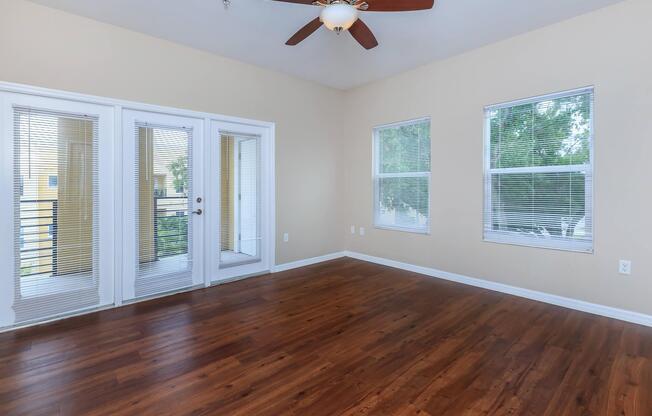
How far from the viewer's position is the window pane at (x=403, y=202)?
434 centimetres

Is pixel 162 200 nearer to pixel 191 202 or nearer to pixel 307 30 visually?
pixel 191 202

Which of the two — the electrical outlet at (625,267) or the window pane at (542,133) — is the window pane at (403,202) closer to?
the window pane at (542,133)

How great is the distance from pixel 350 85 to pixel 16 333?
4.72 m

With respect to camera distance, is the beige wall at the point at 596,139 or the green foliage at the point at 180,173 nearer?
the beige wall at the point at 596,139

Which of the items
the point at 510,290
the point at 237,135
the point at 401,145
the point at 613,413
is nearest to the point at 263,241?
the point at 237,135

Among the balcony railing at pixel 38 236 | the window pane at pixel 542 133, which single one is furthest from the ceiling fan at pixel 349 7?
the balcony railing at pixel 38 236

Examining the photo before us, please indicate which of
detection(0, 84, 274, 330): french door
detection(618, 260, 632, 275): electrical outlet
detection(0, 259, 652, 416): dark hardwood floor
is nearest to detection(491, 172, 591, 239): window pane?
detection(618, 260, 632, 275): electrical outlet

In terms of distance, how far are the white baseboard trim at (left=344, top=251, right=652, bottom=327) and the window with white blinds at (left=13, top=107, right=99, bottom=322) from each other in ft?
11.9

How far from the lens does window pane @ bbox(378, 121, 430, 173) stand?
14.0 feet

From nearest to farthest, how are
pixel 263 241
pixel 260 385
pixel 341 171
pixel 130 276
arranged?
1. pixel 260 385
2. pixel 130 276
3. pixel 263 241
4. pixel 341 171

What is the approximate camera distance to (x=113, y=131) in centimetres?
311

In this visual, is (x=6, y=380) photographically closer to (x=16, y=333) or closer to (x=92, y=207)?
(x=16, y=333)

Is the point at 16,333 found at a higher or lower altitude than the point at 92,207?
Result: lower

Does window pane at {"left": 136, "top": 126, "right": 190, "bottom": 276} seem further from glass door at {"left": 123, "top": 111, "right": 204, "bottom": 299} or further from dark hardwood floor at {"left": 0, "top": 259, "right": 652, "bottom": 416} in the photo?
dark hardwood floor at {"left": 0, "top": 259, "right": 652, "bottom": 416}
